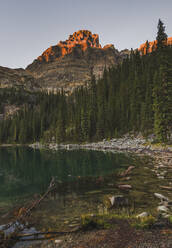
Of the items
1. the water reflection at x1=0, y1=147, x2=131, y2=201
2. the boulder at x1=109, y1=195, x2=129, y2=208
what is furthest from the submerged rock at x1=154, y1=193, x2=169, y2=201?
the water reflection at x1=0, y1=147, x2=131, y2=201

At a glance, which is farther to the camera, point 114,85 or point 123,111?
point 114,85

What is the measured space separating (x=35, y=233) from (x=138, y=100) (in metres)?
58.3

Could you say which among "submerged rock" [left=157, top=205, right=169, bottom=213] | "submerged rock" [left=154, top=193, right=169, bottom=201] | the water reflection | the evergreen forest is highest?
the evergreen forest

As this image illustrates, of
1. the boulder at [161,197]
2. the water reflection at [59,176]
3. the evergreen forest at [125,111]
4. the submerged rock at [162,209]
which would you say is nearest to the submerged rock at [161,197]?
the boulder at [161,197]

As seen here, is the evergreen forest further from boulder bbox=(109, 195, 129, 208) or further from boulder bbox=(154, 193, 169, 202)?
boulder bbox=(109, 195, 129, 208)

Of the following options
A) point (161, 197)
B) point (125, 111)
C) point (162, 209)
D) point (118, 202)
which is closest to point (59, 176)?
point (118, 202)

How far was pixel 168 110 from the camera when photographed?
32344 millimetres

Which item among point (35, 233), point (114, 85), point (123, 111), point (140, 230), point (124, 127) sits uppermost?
point (114, 85)

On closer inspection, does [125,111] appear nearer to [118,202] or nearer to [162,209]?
[118,202]

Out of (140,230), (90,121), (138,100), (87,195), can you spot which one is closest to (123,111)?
(138,100)

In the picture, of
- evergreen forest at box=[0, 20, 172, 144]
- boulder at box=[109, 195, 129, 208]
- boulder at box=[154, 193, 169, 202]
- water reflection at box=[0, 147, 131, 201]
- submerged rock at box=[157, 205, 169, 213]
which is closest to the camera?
submerged rock at box=[157, 205, 169, 213]

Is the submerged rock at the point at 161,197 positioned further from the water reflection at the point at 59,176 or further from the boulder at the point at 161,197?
the water reflection at the point at 59,176

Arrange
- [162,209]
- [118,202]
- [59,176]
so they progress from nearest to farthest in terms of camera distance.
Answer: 1. [162,209]
2. [118,202]
3. [59,176]

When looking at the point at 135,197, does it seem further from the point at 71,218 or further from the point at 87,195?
the point at 71,218
